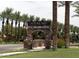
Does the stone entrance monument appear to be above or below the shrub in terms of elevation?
above

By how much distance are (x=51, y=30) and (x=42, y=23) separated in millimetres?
1207

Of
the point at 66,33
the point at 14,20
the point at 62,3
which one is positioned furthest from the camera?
the point at 14,20

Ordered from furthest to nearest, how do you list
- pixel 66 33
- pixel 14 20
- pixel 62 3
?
pixel 14 20, pixel 62 3, pixel 66 33

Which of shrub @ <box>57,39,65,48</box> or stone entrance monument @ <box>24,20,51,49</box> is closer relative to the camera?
stone entrance monument @ <box>24,20,51,49</box>

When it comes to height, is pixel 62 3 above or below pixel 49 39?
above

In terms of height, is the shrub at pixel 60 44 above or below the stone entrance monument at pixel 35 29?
below

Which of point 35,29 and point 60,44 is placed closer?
point 35,29

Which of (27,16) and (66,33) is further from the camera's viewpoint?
(27,16)

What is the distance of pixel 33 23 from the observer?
106ft

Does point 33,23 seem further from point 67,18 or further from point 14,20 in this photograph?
point 14,20

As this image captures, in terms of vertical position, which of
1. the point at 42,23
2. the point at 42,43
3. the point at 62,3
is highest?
the point at 62,3

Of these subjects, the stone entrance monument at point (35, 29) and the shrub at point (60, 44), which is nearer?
the stone entrance monument at point (35, 29)

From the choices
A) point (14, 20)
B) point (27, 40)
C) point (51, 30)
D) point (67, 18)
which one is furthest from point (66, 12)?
point (14, 20)

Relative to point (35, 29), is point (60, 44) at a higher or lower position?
lower
